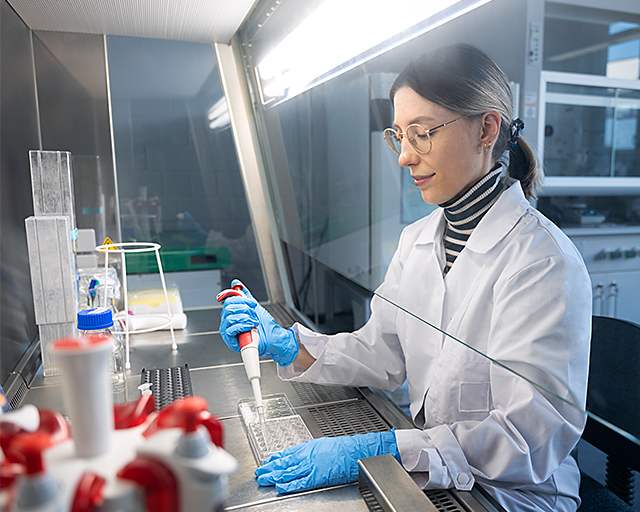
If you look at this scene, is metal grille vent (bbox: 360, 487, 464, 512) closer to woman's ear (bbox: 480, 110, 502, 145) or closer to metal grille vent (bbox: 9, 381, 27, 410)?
woman's ear (bbox: 480, 110, 502, 145)

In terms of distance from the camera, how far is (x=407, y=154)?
2.92 ft

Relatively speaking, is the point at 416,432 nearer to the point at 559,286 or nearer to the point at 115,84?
the point at 559,286

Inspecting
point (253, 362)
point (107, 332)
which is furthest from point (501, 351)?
point (107, 332)

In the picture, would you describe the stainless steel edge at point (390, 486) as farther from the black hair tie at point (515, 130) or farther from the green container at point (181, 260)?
the green container at point (181, 260)

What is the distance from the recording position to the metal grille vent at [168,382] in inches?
44.2

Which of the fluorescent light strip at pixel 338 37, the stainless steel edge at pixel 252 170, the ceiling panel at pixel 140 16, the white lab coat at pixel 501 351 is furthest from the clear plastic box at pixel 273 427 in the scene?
the ceiling panel at pixel 140 16

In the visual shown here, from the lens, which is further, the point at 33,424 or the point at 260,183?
the point at 260,183

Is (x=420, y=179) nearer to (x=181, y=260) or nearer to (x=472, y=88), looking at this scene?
(x=472, y=88)

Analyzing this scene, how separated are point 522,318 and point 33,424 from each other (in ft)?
2.40

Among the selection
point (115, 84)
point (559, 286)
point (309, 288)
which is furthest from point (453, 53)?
point (115, 84)

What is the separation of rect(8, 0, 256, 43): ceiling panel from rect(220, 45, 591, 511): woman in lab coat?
41.6 inches

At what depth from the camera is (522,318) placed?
829 millimetres

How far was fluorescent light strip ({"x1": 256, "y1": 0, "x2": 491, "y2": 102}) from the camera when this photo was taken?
0.78 m

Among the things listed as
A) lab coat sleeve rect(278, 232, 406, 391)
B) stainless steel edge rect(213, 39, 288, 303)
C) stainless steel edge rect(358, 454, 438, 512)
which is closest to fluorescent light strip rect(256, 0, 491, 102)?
stainless steel edge rect(213, 39, 288, 303)
